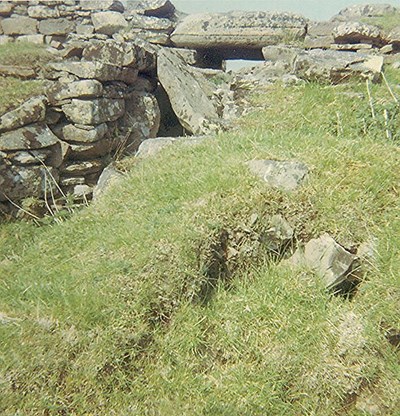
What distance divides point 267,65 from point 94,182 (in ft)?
9.66

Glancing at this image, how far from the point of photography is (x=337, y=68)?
500 centimetres

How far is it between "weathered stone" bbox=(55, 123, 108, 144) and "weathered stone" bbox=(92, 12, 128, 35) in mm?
2999

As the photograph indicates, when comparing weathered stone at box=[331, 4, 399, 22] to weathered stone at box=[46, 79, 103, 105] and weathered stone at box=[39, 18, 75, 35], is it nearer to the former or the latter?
weathered stone at box=[46, 79, 103, 105]

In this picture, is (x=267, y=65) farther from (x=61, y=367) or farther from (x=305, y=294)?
(x=61, y=367)

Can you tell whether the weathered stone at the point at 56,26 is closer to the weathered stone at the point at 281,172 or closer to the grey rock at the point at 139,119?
the grey rock at the point at 139,119

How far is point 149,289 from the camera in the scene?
2334 millimetres

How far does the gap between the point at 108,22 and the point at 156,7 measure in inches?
37.4

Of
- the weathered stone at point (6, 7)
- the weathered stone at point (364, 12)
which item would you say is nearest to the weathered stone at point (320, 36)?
the weathered stone at point (364, 12)

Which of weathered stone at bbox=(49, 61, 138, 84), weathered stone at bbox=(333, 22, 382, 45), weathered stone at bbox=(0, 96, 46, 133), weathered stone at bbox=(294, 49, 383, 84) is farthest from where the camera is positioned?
weathered stone at bbox=(333, 22, 382, 45)

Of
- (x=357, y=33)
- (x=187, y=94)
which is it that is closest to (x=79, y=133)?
(x=187, y=94)

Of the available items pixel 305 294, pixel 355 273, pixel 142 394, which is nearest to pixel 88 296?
pixel 142 394

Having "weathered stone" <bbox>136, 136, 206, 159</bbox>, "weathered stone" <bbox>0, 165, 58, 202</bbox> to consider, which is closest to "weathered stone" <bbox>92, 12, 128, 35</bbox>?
"weathered stone" <bbox>0, 165, 58, 202</bbox>

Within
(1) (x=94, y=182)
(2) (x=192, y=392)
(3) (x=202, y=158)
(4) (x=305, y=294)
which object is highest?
(3) (x=202, y=158)

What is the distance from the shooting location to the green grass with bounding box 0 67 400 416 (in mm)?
2033
